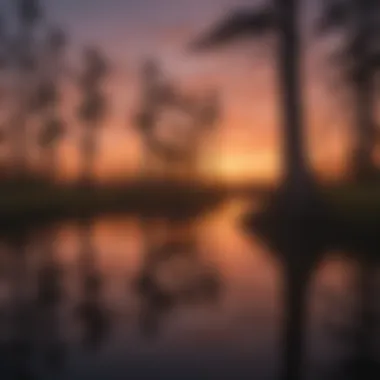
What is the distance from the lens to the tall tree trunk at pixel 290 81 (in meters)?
14.9

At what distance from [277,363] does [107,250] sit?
7.07 metres

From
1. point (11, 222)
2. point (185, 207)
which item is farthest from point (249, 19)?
point (185, 207)

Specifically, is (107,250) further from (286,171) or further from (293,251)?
(286,171)

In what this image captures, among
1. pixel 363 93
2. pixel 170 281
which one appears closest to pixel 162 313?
pixel 170 281

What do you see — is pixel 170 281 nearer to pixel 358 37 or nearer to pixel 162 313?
pixel 162 313

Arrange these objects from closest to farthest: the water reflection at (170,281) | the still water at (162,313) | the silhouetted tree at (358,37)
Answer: the still water at (162,313)
the water reflection at (170,281)
the silhouetted tree at (358,37)

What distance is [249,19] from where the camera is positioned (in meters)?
15.1

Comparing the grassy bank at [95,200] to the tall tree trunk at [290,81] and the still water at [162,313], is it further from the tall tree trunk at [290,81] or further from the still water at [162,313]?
the still water at [162,313]

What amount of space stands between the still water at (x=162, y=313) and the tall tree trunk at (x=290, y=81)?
4.11 m

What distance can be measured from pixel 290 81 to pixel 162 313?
9901 mm

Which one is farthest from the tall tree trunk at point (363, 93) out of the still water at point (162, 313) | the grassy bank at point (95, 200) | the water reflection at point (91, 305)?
the water reflection at point (91, 305)

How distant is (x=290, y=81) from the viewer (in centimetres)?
1522

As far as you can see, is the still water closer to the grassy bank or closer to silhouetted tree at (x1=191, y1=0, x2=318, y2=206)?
silhouetted tree at (x1=191, y1=0, x2=318, y2=206)

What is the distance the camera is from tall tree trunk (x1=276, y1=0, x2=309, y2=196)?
48.9ft
